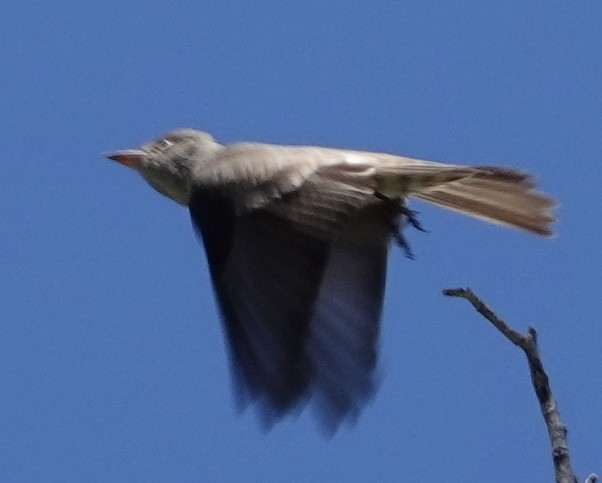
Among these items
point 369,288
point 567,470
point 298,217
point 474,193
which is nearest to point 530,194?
point 474,193

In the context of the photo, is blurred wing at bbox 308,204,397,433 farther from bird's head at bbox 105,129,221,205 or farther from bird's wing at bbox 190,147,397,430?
bird's head at bbox 105,129,221,205

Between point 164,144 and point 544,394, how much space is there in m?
3.86

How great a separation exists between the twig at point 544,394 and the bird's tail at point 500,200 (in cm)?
195

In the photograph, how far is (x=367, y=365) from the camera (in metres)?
5.66

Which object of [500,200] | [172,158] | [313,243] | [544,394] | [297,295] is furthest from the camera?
[172,158]

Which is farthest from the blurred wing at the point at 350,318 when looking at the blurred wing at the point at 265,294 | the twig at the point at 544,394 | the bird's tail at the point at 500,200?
the twig at the point at 544,394

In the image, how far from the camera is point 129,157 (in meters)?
7.76

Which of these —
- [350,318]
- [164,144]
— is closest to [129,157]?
[164,144]

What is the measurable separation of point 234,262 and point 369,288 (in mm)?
730

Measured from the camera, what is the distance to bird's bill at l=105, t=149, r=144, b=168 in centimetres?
773

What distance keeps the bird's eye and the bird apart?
514mm

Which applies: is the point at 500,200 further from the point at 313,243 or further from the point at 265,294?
the point at 265,294

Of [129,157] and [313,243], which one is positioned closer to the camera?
[313,243]

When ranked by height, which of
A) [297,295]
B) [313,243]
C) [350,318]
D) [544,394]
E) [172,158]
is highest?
[172,158]
